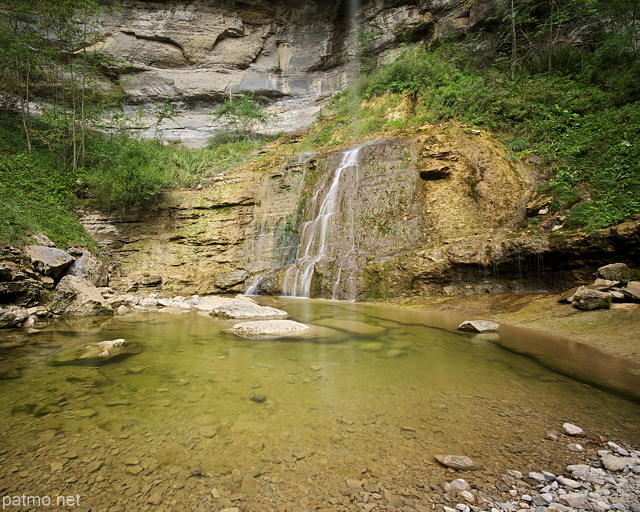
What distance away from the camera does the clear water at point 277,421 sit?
4.70ft

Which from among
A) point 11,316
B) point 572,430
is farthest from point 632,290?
point 11,316

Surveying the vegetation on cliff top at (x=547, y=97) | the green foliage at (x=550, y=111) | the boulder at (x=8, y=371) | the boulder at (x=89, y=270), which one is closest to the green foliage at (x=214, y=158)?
the vegetation on cliff top at (x=547, y=97)

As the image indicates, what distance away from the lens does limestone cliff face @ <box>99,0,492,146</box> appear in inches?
831

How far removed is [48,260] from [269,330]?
535 centimetres

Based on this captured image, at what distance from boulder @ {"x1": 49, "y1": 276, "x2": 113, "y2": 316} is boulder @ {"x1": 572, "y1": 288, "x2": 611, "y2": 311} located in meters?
9.00

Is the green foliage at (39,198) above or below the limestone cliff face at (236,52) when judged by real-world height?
below

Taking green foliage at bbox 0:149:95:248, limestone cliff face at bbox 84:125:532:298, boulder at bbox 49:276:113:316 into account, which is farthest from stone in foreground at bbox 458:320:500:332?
green foliage at bbox 0:149:95:248

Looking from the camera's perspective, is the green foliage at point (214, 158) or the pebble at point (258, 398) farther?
the green foliage at point (214, 158)

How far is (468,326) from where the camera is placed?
4.77 meters

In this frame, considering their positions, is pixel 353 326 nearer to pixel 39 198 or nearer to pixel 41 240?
pixel 41 240

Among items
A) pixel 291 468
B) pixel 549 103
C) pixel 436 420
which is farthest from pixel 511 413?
pixel 549 103

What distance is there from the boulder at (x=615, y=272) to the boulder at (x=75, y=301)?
9825 mm

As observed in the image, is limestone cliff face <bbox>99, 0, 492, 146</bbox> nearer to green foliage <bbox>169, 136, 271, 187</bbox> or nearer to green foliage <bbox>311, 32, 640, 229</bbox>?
green foliage <bbox>169, 136, 271, 187</bbox>

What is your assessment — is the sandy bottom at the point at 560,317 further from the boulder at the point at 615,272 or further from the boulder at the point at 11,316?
the boulder at the point at 11,316
